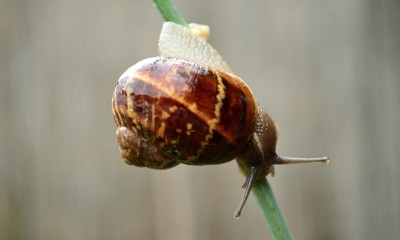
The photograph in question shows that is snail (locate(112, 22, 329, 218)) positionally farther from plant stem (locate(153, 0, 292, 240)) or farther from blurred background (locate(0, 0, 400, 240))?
blurred background (locate(0, 0, 400, 240))

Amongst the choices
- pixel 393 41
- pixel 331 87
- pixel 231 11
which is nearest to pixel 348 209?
pixel 331 87

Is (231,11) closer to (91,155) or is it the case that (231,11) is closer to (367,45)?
(367,45)

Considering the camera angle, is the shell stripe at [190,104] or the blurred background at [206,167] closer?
the shell stripe at [190,104]

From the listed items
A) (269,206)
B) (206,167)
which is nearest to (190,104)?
(269,206)

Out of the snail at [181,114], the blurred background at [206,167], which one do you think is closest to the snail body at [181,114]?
the snail at [181,114]

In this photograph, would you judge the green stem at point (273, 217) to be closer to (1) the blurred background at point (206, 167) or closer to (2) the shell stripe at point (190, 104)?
(2) the shell stripe at point (190, 104)

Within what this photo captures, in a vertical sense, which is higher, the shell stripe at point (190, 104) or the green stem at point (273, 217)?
the shell stripe at point (190, 104)
